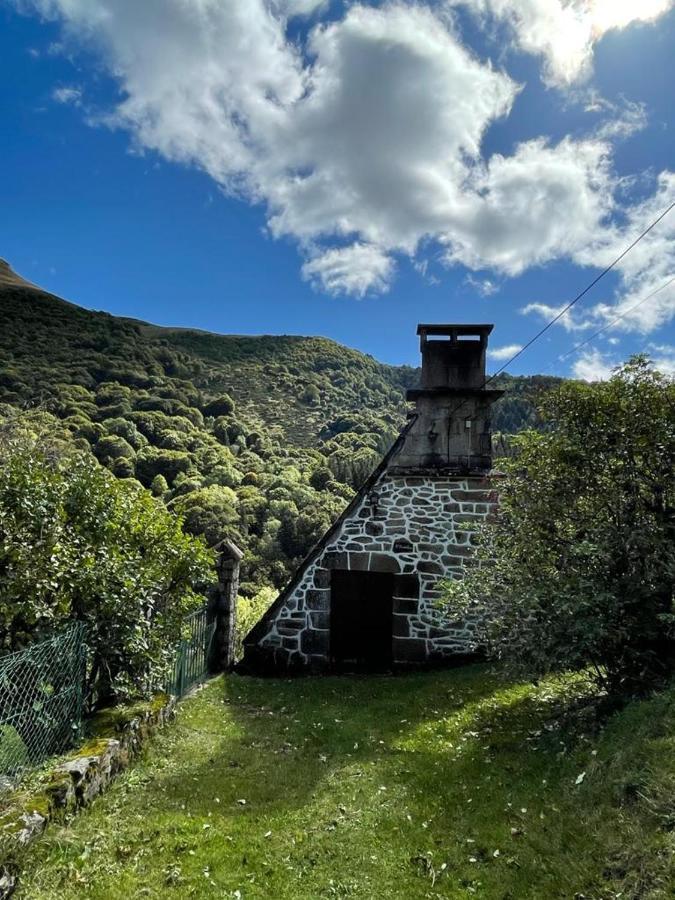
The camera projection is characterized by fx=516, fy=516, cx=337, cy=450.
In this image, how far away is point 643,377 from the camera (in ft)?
19.6

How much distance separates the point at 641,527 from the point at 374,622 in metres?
6.24

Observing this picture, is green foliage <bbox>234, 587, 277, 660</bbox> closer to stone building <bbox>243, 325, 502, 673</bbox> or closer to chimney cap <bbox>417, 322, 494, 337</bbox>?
stone building <bbox>243, 325, 502, 673</bbox>

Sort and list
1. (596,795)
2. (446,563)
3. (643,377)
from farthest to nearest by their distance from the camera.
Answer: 1. (446,563)
2. (643,377)
3. (596,795)

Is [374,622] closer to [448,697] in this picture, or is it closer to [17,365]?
[448,697]

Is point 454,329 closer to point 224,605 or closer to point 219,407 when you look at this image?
point 224,605

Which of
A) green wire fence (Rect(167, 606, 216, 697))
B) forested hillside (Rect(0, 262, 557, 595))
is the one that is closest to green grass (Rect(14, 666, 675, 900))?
green wire fence (Rect(167, 606, 216, 697))

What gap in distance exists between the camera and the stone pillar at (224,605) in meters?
10.2

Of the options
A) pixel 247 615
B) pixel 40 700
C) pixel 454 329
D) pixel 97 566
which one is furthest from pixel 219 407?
pixel 40 700

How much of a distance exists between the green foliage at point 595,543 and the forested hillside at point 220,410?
17.1 metres

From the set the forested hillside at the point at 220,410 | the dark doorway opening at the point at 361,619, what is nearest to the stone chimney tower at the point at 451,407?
the dark doorway opening at the point at 361,619

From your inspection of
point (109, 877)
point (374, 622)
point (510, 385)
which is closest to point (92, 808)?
point (109, 877)

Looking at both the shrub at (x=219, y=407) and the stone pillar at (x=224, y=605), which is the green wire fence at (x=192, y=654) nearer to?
the stone pillar at (x=224, y=605)

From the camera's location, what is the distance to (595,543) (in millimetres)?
5777

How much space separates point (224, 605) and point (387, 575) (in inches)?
132
